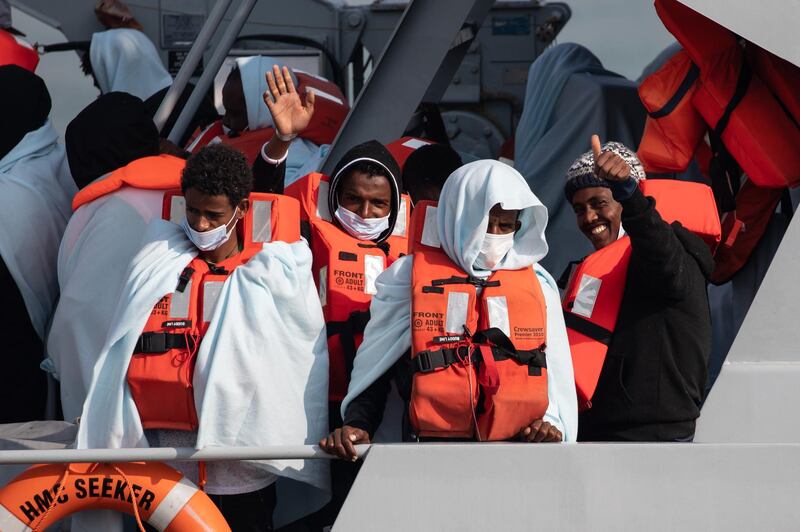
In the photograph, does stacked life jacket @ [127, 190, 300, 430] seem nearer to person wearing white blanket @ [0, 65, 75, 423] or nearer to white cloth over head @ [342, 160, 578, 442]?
white cloth over head @ [342, 160, 578, 442]

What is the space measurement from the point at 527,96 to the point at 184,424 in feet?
9.68

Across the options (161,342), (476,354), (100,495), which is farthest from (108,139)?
(476,354)

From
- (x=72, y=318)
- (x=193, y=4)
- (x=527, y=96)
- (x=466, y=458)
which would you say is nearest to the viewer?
(x=466, y=458)

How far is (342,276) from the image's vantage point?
3.56 m

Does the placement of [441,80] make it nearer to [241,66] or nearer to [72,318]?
[241,66]

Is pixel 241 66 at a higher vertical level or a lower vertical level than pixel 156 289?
higher

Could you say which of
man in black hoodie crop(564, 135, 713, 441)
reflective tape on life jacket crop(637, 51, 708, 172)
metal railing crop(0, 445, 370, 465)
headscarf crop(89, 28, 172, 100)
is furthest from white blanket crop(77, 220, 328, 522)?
headscarf crop(89, 28, 172, 100)

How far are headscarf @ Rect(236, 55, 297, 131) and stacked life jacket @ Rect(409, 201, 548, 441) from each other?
1.96 metres

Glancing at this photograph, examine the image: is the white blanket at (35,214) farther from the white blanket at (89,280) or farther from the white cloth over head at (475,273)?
the white cloth over head at (475,273)

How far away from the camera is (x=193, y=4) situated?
6383 mm

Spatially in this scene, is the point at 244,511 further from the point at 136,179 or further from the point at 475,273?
the point at 136,179

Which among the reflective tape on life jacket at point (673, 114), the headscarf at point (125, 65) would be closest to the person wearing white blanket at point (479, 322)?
the reflective tape on life jacket at point (673, 114)

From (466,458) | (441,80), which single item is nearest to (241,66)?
(441,80)

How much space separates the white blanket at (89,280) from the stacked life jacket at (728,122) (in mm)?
1688
